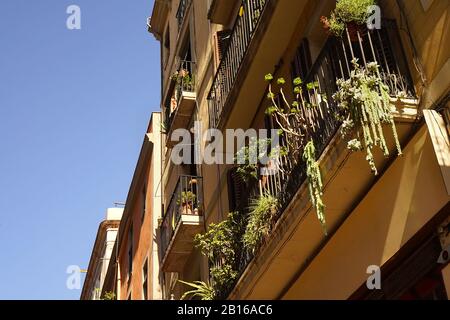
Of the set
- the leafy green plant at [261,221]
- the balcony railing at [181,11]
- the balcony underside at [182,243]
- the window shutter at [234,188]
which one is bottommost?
the leafy green plant at [261,221]

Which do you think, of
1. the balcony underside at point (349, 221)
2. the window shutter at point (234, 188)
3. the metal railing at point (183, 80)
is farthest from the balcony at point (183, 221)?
the balcony underside at point (349, 221)

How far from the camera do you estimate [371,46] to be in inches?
273

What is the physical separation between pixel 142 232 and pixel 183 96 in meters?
7.00

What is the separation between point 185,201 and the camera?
46.3 feet

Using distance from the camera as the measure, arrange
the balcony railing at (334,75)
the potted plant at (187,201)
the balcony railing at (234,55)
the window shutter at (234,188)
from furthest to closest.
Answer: the potted plant at (187,201) < the window shutter at (234,188) < the balcony railing at (234,55) < the balcony railing at (334,75)

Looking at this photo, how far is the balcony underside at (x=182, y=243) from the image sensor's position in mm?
13820

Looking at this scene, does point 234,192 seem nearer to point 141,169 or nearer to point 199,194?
point 199,194

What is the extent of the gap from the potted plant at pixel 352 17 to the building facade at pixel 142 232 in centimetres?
1207

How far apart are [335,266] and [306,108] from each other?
6.25 feet

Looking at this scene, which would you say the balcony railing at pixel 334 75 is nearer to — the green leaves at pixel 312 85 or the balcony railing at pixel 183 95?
the green leaves at pixel 312 85

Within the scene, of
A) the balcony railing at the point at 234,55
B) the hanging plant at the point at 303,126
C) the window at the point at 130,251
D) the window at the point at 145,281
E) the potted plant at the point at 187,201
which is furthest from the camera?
the window at the point at 130,251

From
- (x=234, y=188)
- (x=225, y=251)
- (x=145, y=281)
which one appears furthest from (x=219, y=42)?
(x=145, y=281)

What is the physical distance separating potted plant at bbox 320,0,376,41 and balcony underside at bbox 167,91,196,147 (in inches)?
340
